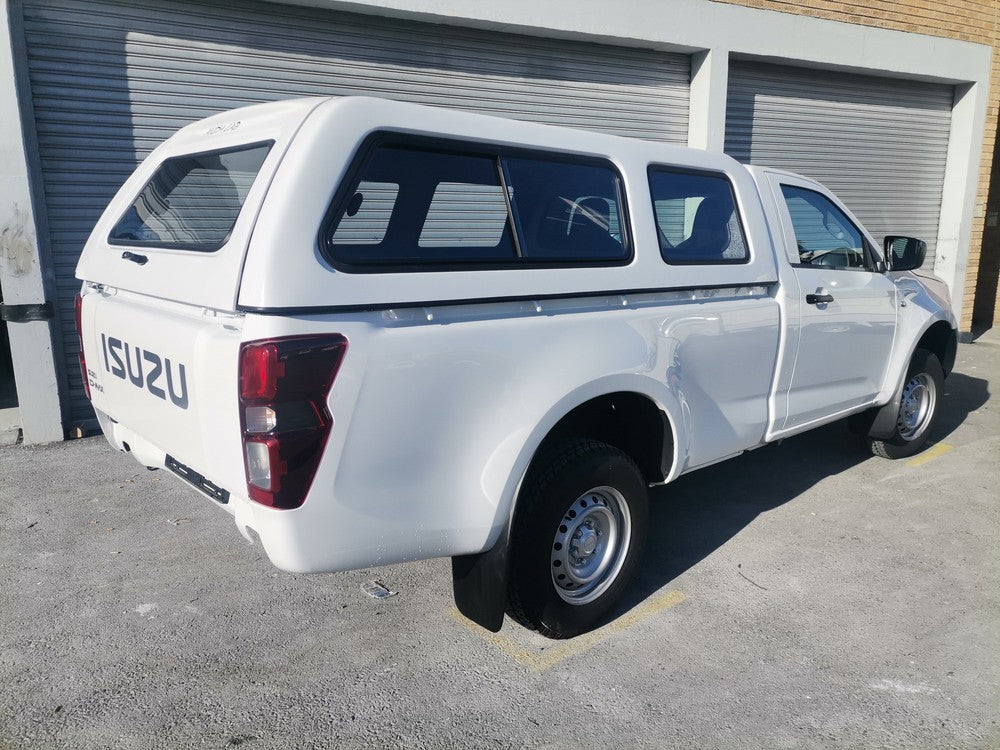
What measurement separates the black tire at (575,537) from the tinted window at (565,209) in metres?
0.79

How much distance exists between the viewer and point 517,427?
264 cm

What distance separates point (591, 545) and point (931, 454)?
3.76 m

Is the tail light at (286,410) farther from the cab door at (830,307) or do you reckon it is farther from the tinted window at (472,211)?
the cab door at (830,307)

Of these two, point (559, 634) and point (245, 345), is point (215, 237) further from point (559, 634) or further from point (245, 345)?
point (559, 634)

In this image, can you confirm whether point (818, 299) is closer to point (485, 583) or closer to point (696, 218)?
point (696, 218)

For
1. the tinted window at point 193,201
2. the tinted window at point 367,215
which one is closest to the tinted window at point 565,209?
the tinted window at point 367,215

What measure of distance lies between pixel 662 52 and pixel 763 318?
5.68 metres

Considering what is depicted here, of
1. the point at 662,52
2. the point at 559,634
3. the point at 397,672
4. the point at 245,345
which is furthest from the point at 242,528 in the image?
the point at 662,52

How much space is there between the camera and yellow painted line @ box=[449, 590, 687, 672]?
299cm

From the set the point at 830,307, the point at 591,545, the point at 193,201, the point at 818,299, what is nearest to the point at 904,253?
the point at 830,307

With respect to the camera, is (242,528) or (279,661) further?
(279,661)

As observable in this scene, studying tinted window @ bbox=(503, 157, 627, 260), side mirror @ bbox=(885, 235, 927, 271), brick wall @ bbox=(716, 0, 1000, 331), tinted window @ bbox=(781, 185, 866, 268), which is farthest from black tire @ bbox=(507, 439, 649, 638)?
brick wall @ bbox=(716, 0, 1000, 331)

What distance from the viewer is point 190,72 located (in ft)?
20.5

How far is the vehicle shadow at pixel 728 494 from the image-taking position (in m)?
3.82
